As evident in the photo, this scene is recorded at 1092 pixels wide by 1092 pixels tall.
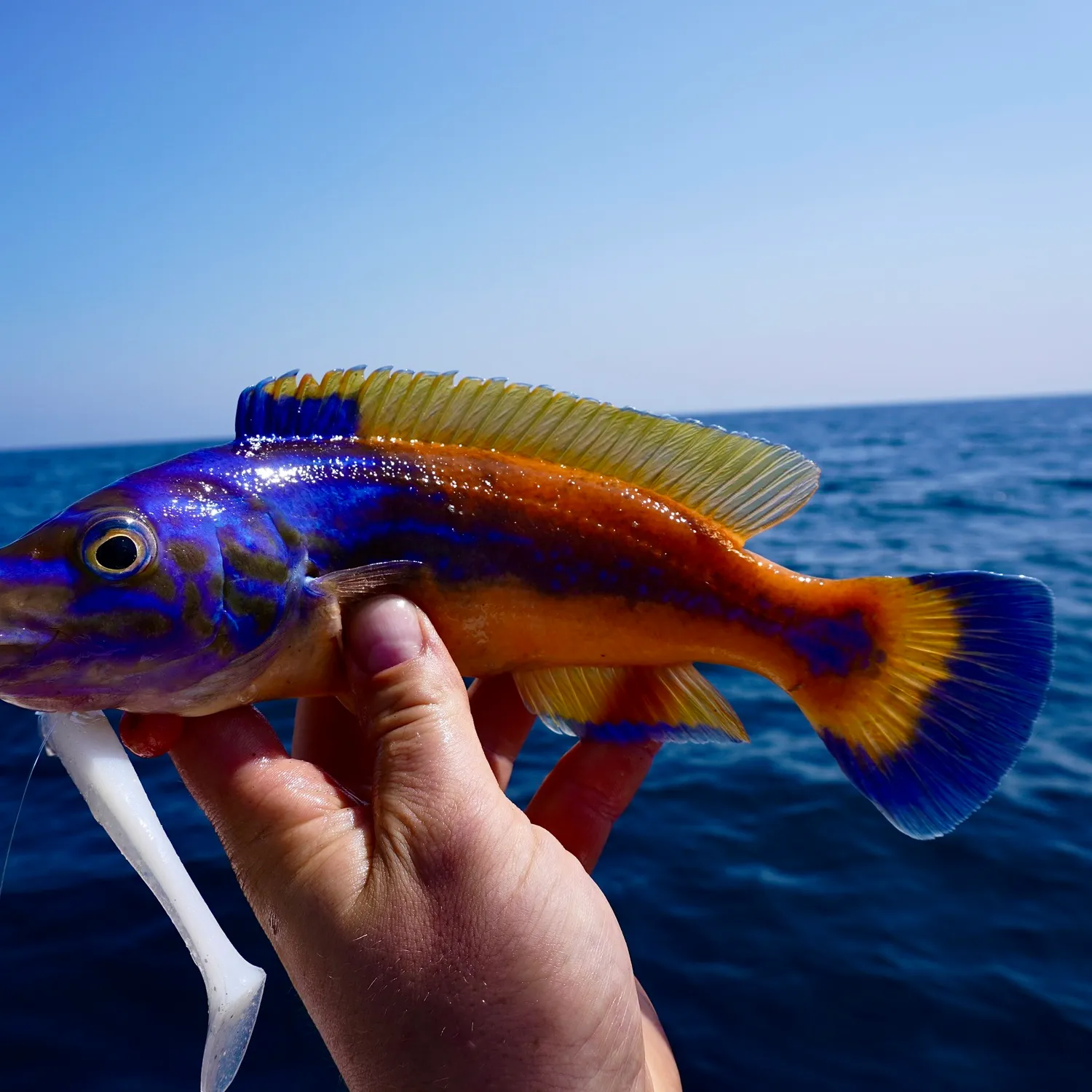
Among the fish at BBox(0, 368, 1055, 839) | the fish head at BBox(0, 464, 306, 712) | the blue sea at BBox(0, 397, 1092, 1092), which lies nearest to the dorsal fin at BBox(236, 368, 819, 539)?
the fish at BBox(0, 368, 1055, 839)

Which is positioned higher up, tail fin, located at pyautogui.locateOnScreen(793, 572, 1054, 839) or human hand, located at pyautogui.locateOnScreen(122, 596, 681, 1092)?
tail fin, located at pyautogui.locateOnScreen(793, 572, 1054, 839)

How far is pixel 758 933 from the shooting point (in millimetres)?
6023

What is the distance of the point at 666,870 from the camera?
6.85 meters

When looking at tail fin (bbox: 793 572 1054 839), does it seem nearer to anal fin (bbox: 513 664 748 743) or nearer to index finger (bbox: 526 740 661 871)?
anal fin (bbox: 513 664 748 743)

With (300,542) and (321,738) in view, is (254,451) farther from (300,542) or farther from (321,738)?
(321,738)

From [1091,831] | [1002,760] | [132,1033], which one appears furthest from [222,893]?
[1091,831]

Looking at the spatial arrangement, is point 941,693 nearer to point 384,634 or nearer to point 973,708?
point 973,708

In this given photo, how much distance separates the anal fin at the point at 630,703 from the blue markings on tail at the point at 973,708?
60cm

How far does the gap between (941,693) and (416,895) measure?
189 centimetres

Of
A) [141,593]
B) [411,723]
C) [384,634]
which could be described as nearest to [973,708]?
[411,723]

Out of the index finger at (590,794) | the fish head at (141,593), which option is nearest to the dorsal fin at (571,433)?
the fish head at (141,593)

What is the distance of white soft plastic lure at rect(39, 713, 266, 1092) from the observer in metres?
2.25

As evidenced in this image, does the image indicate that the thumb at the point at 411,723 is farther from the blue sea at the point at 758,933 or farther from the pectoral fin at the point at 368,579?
the blue sea at the point at 758,933

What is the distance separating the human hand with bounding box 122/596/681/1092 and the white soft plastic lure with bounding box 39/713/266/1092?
15 cm
